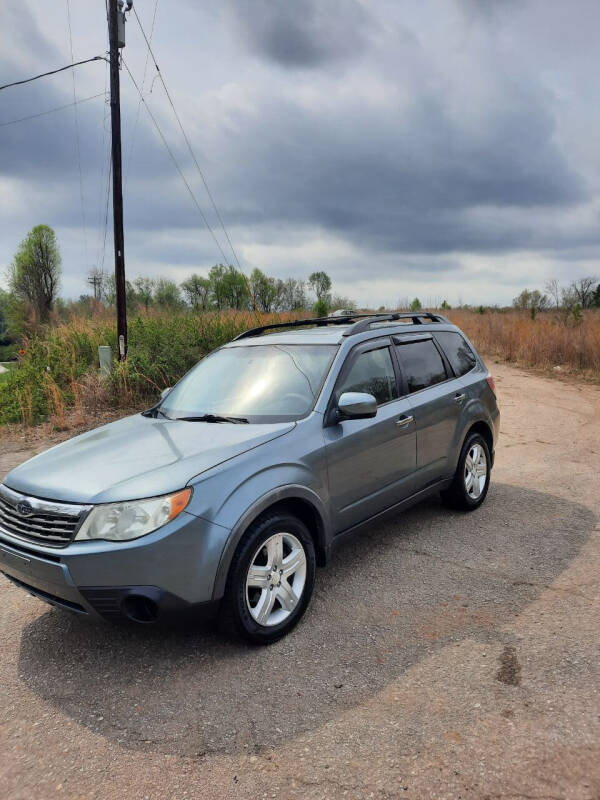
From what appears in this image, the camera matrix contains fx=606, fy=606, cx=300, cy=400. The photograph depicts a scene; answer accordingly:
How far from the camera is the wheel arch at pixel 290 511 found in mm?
3035

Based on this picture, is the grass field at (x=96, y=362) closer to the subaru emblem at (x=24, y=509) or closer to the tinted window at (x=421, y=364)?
the tinted window at (x=421, y=364)

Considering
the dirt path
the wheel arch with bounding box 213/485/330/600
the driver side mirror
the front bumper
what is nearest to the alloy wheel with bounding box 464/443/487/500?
the dirt path

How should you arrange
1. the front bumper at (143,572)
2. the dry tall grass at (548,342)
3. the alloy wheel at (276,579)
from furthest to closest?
the dry tall grass at (548,342), the alloy wheel at (276,579), the front bumper at (143,572)

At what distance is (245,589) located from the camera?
315cm

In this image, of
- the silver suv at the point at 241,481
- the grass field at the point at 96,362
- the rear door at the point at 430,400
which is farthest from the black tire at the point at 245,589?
the grass field at the point at 96,362

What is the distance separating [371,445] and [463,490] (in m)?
1.63

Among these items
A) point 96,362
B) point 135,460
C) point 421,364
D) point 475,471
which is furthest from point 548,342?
point 135,460

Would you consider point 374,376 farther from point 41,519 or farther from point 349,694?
point 41,519

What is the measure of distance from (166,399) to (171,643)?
1.89 metres

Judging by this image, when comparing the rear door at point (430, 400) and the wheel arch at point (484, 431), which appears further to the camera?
the wheel arch at point (484, 431)

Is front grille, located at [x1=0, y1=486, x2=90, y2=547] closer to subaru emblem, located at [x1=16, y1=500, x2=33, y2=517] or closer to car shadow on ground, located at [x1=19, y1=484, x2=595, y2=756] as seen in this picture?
subaru emblem, located at [x1=16, y1=500, x2=33, y2=517]

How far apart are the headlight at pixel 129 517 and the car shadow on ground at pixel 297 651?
22.9 inches

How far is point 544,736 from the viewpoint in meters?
2.52

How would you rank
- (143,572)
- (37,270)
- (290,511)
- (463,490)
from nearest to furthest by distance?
(143,572)
(290,511)
(463,490)
(37,270)
